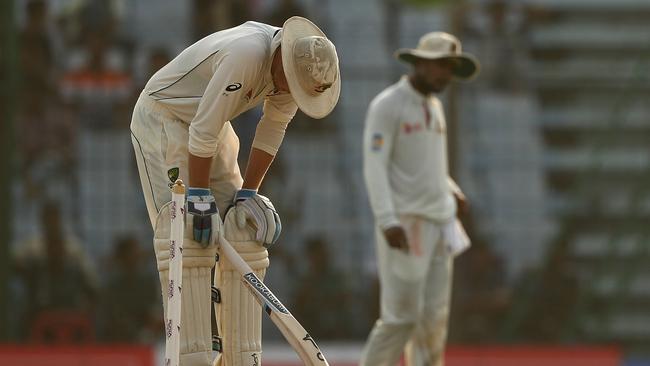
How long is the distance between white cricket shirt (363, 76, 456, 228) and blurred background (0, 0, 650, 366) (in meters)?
2.62

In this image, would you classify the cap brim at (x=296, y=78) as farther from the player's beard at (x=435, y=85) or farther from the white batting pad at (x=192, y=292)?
A: the player's beard at (x=435, y=85)

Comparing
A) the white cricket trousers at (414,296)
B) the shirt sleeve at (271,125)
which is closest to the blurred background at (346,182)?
the white cricket trousers at (414,296)

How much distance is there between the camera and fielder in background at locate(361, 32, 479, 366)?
8.02 metres

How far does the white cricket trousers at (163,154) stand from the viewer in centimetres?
596

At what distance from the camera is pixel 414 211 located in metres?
8.03

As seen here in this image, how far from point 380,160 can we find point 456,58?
0.75 meters

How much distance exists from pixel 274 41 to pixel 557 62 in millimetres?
8742

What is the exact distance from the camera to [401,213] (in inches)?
317

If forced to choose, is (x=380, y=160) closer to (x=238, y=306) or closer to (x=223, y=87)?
(x=238, y=306)

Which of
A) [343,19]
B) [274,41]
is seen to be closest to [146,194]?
[274,41]

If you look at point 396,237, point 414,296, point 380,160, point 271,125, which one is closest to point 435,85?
point 380,160

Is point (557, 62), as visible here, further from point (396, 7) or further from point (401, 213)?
point (401, 213)

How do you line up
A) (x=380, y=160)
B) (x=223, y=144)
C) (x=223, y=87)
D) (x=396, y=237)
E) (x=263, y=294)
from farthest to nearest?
(x=380, y=160)
(x=396, y=237)
(x=223, y=144)
(x=263, y=294)
(x=223, y=87)

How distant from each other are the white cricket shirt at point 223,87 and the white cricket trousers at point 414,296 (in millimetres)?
1989
